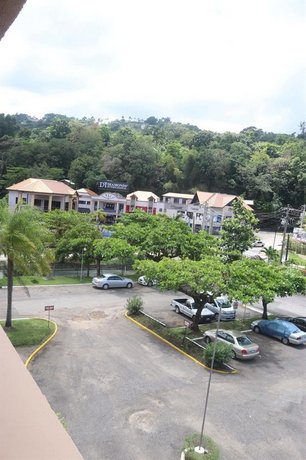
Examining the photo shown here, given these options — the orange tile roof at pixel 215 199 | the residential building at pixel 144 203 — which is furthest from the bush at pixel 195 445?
the residential building at pixel 144 203

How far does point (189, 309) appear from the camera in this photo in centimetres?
2422

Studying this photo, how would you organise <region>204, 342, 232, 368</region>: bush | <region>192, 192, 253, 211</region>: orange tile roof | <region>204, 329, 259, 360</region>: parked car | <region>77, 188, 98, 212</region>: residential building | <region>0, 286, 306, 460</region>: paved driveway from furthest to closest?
<region>192, 192, 253, 211</region>: orange tile roof, <region>77, 188, 98, 212</region>: residential building, <region>204, 329, 259, 360</region>: parked car, <region>204, 342, 232, 368</region>: bush, <region>0, 286, 306, 460</region>: paved driveway

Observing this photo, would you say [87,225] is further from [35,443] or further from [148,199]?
[148,199]

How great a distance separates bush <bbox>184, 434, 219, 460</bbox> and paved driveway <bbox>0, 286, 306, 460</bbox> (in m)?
0.33

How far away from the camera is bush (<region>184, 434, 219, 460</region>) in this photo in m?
11.0

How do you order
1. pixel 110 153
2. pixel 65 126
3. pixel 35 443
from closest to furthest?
pixel 35 443 → pixel 110 153 → pixel 65 126

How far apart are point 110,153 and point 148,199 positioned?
1624 cm

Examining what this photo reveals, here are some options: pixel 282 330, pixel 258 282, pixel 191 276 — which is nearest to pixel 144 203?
pixel 282 330

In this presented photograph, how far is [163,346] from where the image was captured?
19562 mm

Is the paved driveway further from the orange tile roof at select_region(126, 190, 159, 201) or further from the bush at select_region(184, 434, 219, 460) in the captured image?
the orange tile roof at select_region(126, 190, 159, 201)

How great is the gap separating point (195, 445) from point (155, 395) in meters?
3.28

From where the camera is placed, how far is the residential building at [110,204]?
6531 centimetres

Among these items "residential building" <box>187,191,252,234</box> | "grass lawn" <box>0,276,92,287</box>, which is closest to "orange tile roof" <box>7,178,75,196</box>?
"residential building" <box>187,191,252,234</box>

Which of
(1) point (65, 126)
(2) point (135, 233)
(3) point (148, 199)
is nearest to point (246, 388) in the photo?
(2) point (135, 233)
